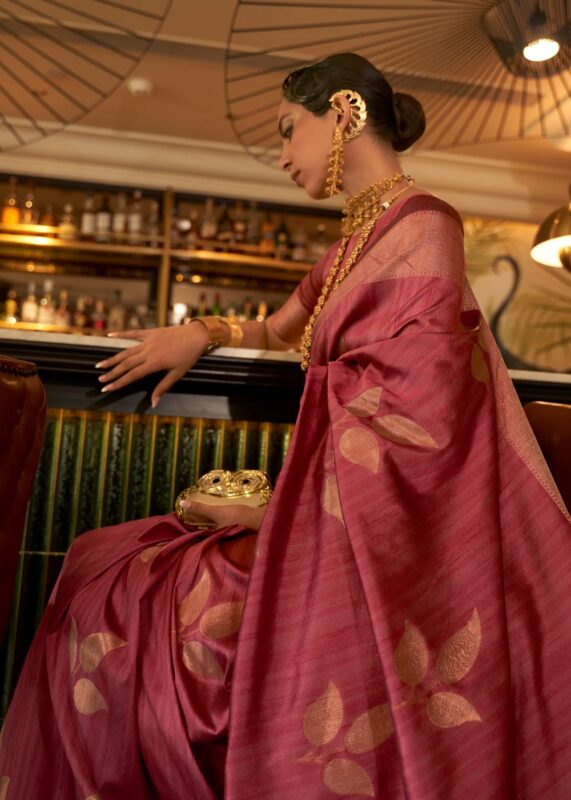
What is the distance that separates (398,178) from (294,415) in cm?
49

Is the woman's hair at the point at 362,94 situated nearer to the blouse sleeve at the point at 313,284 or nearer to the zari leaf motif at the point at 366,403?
the blouse sleeve at the point at 313,284

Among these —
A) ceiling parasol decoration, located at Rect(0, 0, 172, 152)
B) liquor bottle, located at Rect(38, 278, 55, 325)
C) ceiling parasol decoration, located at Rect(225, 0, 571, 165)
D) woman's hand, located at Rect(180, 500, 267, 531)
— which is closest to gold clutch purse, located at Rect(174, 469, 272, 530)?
woman's hand, located at Rect(180, 500, 267, 531)

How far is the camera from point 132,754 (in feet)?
3.18

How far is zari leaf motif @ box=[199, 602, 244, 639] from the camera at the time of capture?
1.01m

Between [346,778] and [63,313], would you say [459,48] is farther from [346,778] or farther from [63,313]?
[63,313]

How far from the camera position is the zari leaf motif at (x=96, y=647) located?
1.03 metres

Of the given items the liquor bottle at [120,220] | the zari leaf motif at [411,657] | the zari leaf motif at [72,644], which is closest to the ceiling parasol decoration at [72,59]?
the liquor bottle at [120,220]

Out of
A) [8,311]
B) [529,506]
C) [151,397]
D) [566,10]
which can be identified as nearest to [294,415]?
[151,397]

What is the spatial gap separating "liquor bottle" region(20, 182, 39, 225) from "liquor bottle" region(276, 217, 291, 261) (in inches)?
53.6

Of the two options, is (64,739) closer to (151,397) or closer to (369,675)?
(369,675)

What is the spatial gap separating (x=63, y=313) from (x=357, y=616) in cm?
387

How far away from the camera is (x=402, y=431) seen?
108 cm

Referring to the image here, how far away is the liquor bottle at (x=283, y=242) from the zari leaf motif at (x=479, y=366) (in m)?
3.62

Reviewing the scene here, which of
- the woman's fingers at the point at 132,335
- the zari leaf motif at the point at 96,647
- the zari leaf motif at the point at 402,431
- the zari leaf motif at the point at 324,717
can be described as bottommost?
the zari leaf motif at the point at 324,717
